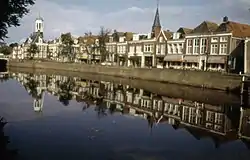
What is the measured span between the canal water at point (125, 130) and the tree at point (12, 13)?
17.6ft

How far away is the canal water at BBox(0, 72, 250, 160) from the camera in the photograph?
45.2ft

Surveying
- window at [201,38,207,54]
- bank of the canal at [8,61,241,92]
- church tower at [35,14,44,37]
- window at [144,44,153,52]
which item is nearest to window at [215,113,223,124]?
bank of the canal at [8,61,241,92]

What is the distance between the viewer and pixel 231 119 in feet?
81.5

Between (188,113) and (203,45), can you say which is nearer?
(188,113)

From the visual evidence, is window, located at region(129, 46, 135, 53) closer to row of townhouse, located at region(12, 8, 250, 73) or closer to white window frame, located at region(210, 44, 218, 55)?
row of townhouse, located at region(12, 8, 250, 73)

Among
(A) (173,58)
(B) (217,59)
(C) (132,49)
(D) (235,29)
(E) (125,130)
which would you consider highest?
(D) (235,29)

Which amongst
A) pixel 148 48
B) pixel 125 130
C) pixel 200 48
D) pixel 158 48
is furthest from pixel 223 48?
pixel 125 130

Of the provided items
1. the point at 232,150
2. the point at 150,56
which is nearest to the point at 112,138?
the point at 232,150

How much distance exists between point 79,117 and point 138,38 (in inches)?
2317

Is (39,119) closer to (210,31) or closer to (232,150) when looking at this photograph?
(232,150)

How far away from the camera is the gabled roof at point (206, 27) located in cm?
5825

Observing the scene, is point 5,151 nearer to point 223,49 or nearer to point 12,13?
point 12,13

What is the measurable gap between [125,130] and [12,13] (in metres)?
9.09

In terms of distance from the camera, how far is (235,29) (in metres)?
55.8
